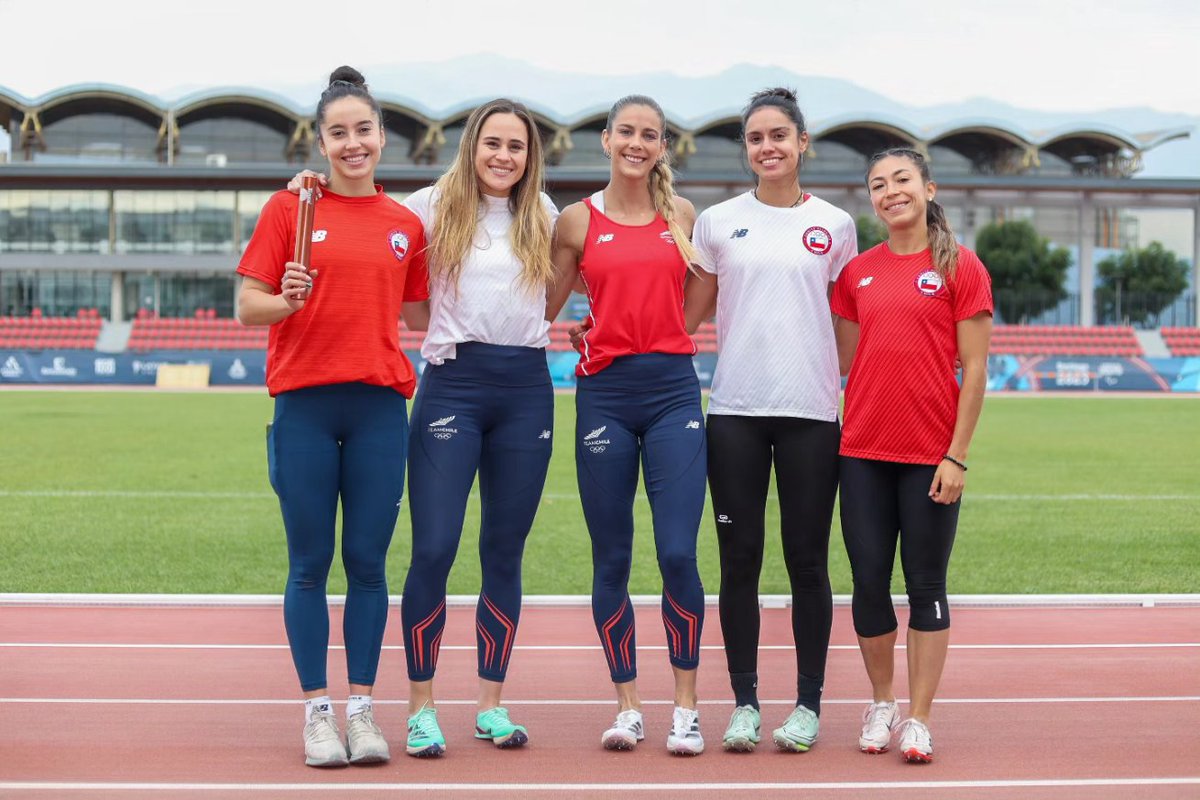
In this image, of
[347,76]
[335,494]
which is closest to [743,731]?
[335,494]

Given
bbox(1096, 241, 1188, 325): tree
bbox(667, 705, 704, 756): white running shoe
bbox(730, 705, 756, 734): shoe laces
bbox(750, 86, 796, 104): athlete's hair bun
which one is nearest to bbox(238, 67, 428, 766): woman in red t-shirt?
bbox(667, 705, 704, 756): white running shoe

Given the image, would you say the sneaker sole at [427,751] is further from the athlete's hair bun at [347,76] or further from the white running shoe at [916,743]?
the athlete's hair bun at [347,76]

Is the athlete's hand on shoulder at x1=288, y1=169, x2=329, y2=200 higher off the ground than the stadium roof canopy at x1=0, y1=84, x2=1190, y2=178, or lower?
lower

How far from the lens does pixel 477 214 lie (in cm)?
427

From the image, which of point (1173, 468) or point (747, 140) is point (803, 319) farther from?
point (1173, 468)

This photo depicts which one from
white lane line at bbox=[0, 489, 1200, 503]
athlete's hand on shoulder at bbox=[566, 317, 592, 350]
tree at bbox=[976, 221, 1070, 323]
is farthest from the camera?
tree at bbox=[976, 221, 1070, 323]

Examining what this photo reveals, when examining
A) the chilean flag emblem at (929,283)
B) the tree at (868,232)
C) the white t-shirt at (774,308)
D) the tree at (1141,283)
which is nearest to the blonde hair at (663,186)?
the white t-shirt at (774,308)

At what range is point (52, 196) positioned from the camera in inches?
2003

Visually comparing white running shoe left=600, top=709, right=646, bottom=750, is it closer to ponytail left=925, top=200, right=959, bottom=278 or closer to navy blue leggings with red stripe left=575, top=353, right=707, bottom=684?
navy blue leggings with red stripe left=575, top=353, right=707, bottom=684

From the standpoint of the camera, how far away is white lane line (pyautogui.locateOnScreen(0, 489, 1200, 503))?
11672 mm

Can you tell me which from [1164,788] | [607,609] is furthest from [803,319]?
[1164,788]

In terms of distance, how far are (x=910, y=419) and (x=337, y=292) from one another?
73.4 inches

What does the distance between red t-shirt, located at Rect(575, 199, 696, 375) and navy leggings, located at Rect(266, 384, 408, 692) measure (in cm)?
71

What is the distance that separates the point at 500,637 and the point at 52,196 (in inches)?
2045
